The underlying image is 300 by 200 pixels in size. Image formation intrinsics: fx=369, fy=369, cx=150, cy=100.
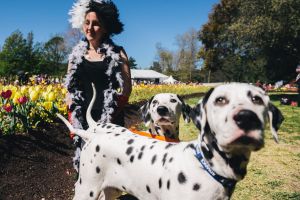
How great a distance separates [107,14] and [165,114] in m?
1.72

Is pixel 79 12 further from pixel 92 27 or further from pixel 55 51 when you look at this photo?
pixel 55 51

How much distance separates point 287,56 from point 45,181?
33.7m

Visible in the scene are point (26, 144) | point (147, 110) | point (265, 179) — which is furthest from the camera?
point (26, 144)

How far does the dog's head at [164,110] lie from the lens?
5641 mm

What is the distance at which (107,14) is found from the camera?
212 inches

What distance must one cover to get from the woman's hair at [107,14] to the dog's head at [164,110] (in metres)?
1.28

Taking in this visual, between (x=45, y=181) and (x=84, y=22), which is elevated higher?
(x=84, y=22)

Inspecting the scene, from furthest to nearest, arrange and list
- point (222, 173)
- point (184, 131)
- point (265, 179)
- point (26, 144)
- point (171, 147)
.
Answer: point (184, 131) → point (26, 144) → point (265, 179) → point (171, 147) → point (222, 173)

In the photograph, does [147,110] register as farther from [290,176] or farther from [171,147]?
[290,176]

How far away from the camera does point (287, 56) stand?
36.1 m

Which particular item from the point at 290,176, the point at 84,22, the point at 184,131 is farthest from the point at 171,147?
the point at 184,131

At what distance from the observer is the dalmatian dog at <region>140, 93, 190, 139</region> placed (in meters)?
5.65

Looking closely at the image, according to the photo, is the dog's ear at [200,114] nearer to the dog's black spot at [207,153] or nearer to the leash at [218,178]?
the dog's black spot at [207,153]

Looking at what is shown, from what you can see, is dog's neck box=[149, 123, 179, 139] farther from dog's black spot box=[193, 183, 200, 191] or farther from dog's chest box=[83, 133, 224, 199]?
dog's black spot box=[193, 183, 200, 191]
